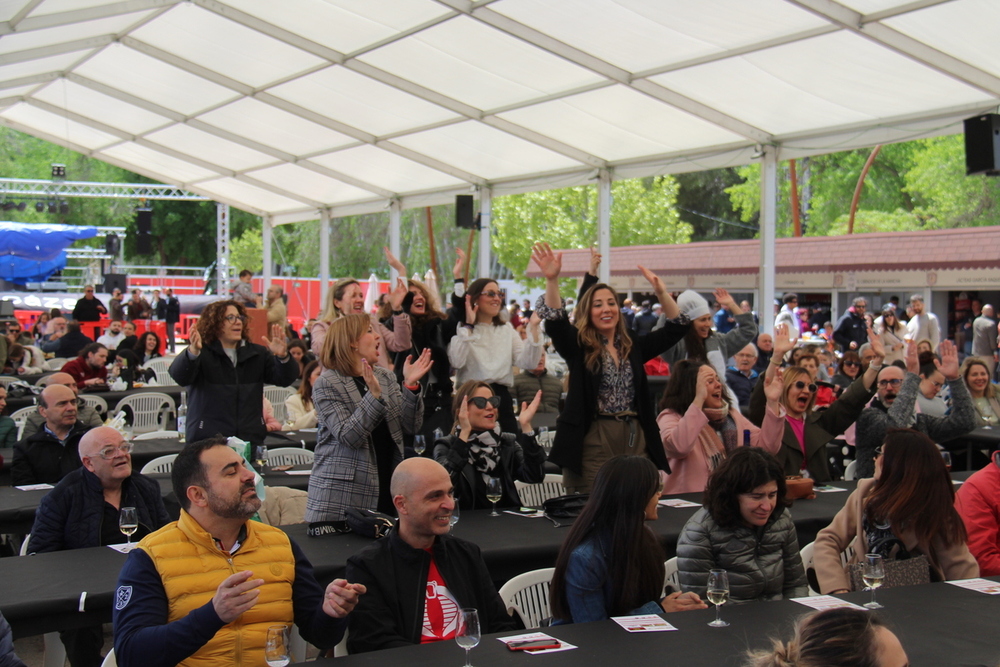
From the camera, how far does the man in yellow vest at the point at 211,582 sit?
252cm

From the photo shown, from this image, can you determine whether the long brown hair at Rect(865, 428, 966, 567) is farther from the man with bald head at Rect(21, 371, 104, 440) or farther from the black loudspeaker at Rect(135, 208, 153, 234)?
the black loudspeaker at Rect(135, 208, 153, 234)

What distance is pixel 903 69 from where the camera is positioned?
8.34m

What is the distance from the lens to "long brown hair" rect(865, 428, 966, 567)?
3.57 metres

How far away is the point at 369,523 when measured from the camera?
12.8 ft

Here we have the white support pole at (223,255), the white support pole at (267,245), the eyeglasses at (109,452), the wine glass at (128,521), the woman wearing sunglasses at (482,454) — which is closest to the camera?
the wine glass at (128,521)

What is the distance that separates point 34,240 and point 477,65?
17148mm

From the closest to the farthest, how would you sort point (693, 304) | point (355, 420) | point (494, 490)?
1. point (355, 420)
2. point (494, 490)
3. point (693, 304)

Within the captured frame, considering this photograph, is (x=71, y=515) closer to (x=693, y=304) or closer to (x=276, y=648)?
(x=276, y=648)

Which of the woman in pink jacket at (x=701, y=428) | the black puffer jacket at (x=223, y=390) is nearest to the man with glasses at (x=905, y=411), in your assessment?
the woman in pink jacket at (x=701, y=428)

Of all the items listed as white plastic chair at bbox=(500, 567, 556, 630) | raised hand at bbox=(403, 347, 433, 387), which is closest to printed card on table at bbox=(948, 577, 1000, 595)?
white plastic chair at bbox=(500, 567, 556, 630)

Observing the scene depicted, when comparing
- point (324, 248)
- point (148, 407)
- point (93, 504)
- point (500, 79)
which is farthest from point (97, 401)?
point (324, 248)

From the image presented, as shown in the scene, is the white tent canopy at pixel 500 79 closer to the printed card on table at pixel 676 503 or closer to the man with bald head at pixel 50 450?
the printed card on table at pixel 676 503

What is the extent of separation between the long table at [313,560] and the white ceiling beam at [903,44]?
4.75 m

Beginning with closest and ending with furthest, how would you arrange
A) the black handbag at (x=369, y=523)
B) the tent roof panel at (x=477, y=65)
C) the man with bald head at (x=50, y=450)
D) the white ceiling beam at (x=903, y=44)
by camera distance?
the black handbag at (x=369, y=523) < the man with bald head at (x=50, y=450) < the white ceiling beam at (x=903, y=44) < the tent roof panel at (x=477, y=65)
